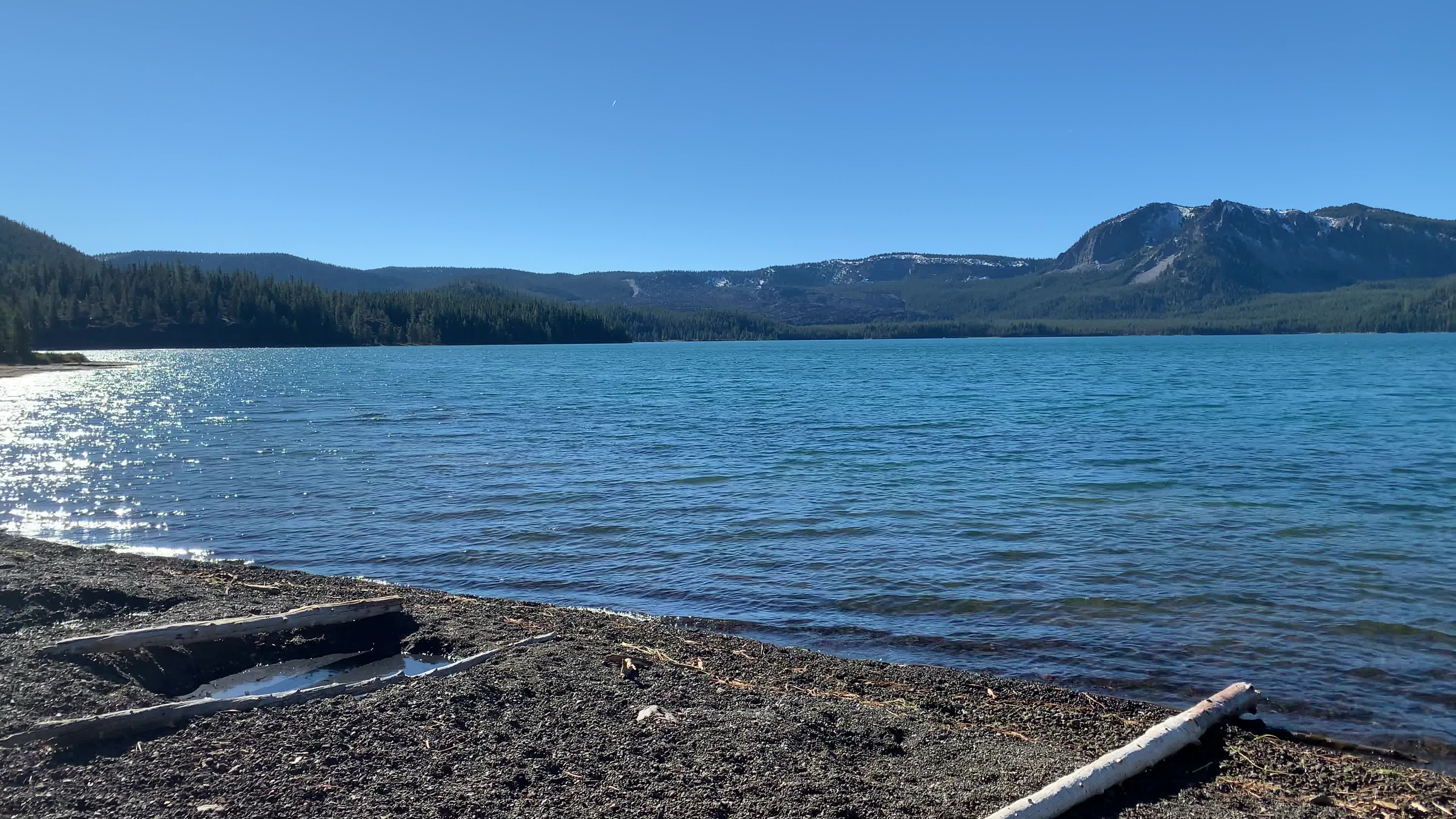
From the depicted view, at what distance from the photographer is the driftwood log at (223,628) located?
32.2ft

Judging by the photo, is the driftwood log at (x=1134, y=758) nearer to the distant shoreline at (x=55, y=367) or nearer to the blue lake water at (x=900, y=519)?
the blue lake water at (x=900, y=519)

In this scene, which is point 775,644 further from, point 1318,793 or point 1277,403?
point 1277,403

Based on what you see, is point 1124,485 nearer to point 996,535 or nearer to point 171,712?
point 996,535

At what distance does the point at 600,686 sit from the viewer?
9828 millimetres

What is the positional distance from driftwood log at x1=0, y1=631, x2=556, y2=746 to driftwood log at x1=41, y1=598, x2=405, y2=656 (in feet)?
4.50

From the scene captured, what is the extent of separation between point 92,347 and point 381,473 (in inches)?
7653

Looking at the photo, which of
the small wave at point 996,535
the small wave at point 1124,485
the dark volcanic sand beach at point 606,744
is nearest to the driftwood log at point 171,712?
the dark volcanic sand beach at point 606,744

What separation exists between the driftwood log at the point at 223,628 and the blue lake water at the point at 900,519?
370 cm

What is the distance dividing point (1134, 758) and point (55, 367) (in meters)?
126

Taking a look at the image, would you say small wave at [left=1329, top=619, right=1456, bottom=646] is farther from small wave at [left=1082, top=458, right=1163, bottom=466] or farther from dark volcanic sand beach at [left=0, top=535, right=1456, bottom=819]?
small wave at [left=1082, top=458, right=1163, bottom=466]

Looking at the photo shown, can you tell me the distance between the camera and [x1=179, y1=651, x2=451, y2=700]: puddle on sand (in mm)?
10086

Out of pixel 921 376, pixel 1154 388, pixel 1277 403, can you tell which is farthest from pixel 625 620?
pixel 921 376

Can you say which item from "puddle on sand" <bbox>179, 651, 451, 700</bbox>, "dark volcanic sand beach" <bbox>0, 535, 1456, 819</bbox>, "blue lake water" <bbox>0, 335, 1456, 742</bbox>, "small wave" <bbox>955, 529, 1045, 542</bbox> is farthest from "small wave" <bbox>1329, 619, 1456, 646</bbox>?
"puddle on sand" <bbox>179, 651, 451, 700</bbox>

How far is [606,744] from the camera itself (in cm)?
819
